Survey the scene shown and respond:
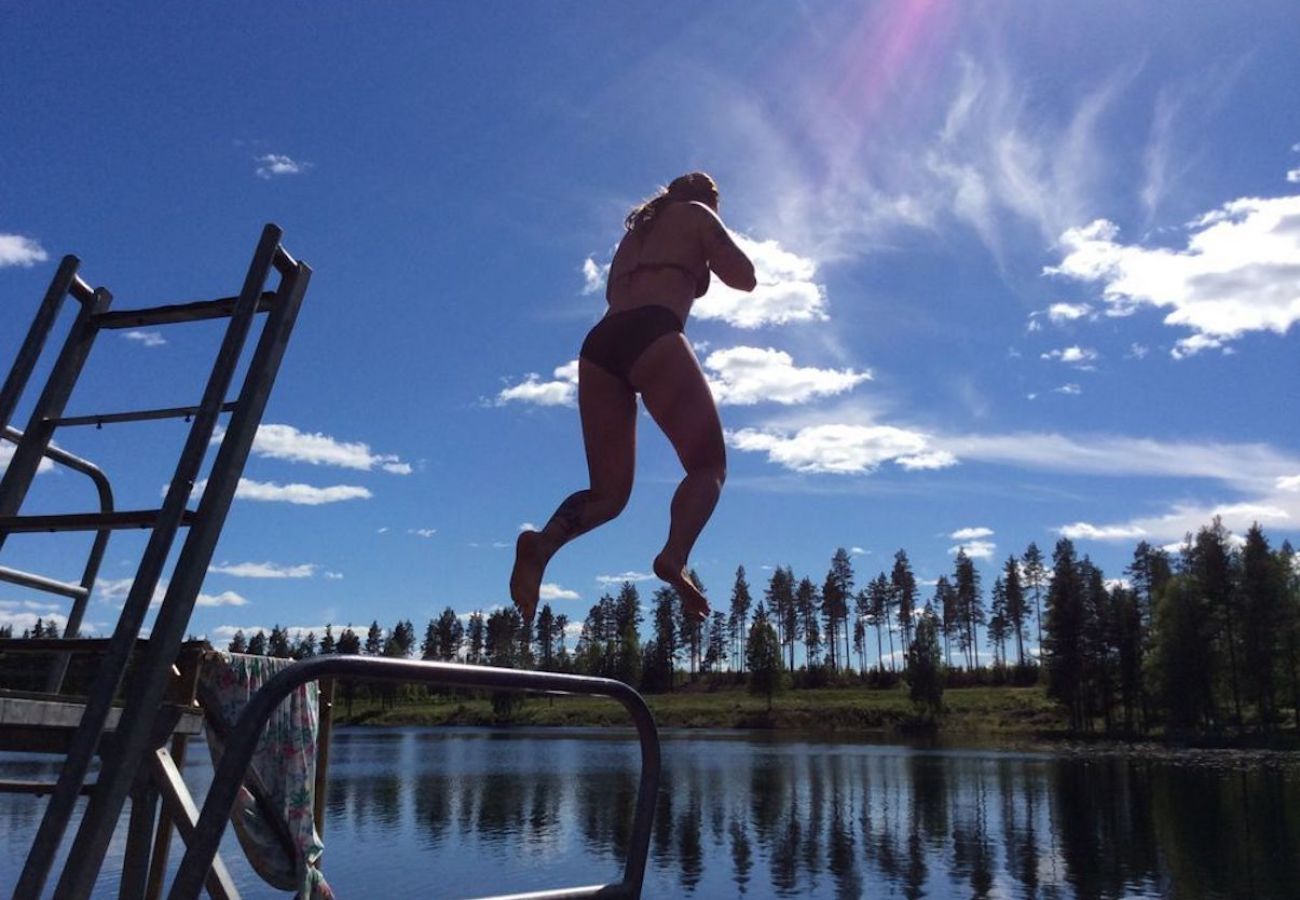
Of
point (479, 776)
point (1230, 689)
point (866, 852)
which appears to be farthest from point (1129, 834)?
point (1230, 689)

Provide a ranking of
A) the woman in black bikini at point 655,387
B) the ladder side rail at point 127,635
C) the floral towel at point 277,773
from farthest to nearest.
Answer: the woman in black bikini at point 655,387
the floral towel at point 277,773
the ladder side rail at point 127,635

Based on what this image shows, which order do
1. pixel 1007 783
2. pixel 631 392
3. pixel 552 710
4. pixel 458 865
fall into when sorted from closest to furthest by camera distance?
pixel 631 392, pixel 458 865, pixel 1007 783, pixel 552 710

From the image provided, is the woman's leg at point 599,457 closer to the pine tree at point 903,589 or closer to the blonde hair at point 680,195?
the blonde hair at point 680,195

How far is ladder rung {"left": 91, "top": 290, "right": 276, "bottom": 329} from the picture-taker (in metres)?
2.69

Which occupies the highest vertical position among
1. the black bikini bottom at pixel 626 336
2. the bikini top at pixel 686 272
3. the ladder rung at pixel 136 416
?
the bikini top at pixel 686 272

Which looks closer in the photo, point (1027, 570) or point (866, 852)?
point (866, 852)

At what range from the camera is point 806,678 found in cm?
12606

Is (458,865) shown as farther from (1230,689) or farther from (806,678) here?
(806,678)

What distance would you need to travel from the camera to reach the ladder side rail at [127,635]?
1.98 m

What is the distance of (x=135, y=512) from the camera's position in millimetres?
2359

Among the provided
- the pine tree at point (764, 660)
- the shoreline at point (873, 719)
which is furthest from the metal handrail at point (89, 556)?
the pine tree at point (764, 660)

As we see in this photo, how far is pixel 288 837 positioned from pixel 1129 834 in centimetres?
4063

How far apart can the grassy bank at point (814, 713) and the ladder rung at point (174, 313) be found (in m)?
82.7

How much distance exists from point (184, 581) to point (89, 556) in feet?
5.90
